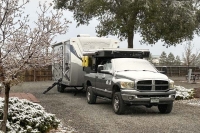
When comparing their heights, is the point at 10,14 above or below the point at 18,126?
above

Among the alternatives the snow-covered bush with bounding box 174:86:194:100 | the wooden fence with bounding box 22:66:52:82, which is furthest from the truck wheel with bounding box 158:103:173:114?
the wooden fence with bounding box 22:66:52:82

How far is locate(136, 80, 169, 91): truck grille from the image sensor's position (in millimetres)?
10602

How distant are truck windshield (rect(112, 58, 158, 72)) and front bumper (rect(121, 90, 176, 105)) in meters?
1.44

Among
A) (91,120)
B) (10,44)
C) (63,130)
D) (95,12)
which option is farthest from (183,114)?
(95,12)

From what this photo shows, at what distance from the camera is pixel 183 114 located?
36.5ft

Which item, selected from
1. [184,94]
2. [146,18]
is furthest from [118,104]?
[146,18]

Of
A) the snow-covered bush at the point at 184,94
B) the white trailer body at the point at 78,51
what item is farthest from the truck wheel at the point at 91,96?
the snow-covered bush at the point at 184,94

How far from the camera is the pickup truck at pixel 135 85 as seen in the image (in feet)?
34.7

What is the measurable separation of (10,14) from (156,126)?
4.87 m

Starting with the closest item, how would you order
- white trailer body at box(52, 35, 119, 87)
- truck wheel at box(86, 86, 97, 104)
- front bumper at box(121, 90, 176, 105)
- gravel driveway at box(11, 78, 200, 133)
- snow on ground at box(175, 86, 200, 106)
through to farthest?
gravel driveway at box(11, 78, 200, 133) < front bumper at box(121, 90, 176, 105) < truck wheel at box(86, 86, 97, 104) < snow on ground at box(175, 86, 200, 106) < white trailer body at box(52, 35, 119, 87)

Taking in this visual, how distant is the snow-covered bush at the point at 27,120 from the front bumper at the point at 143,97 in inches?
112

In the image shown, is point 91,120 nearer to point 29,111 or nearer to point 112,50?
point 29,111

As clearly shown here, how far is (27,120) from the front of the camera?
7.86 meters

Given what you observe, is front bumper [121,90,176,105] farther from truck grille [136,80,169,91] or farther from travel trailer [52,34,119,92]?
travel trailer [52,34,119,92]
